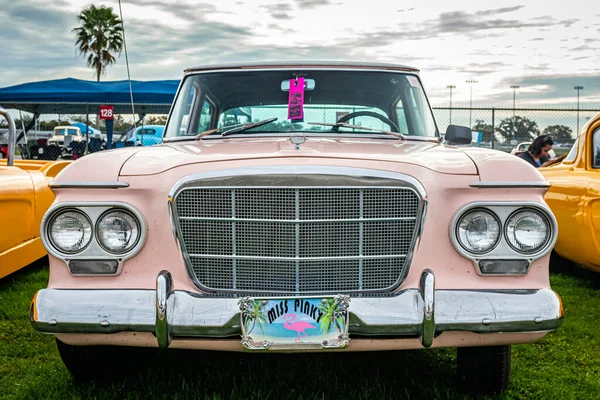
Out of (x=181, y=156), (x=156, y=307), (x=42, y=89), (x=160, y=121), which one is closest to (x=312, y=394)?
(x=156, y=307)

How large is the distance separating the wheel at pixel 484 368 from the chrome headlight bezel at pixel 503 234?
51 centimetres

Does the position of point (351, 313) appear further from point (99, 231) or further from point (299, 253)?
point (99, 231)

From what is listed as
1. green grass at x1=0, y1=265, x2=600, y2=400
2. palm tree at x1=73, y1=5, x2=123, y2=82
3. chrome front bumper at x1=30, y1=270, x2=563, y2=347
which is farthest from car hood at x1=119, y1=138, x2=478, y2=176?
palm tree at x1=73, y1=5, x2=123, y2=82

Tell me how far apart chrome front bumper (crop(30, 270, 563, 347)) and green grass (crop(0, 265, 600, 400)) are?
64 cm

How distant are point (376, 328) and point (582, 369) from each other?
1.81m

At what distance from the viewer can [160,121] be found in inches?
1001

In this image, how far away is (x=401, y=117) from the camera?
385 cm

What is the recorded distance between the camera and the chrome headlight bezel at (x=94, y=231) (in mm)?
2592

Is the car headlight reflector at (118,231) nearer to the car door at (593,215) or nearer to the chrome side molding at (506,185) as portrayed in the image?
the chrome side molding at (506,185)

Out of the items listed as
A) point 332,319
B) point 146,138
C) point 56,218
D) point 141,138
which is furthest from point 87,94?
point 332,319

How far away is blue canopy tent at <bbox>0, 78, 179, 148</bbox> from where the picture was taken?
60.1 ft

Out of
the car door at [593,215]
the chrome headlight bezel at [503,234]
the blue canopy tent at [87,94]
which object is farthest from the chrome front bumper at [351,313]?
the blue canopy tent at [87,94]

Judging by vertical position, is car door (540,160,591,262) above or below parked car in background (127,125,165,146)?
below

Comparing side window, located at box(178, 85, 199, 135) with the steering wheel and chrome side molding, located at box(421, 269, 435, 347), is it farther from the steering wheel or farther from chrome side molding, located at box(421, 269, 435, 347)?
chrome side molding, located at box(421, 269, 435, 347)
